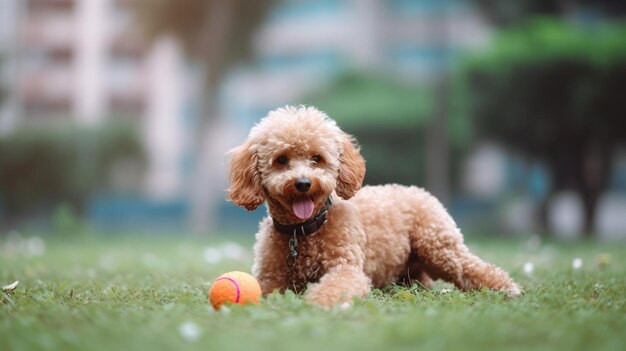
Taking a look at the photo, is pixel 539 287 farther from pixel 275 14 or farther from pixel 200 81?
pixel 275 14

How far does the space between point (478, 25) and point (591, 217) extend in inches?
429

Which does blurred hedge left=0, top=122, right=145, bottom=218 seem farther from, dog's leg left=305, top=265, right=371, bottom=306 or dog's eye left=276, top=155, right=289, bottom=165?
dog's leg left=305, top=265, right=371, bottom=306

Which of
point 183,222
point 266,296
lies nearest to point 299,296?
point 266,296

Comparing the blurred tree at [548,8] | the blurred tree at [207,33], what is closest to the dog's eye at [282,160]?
the blurred tree at [548,8]

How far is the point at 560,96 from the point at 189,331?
1201cm

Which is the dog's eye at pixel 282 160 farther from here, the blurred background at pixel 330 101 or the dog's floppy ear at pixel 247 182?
the blurred background at pixel 330 101

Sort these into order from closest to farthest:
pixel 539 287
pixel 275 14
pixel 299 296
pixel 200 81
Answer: pixel 299 296 → pixel 539 287 → pixel 200 81 → pixel 275 14

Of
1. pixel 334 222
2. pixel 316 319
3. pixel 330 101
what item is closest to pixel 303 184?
pixel 334 222

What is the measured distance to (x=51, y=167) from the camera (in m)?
20.2

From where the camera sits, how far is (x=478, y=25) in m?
23.3

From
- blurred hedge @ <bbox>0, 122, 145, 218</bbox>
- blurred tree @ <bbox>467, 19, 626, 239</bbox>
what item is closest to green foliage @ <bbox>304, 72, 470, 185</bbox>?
blurred tree @ <bbox>467, 19, 626, 239</bbox>

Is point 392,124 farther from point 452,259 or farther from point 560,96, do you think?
point 452,259

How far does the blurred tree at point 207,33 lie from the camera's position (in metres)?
17.8

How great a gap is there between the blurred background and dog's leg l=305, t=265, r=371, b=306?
27.5ft
